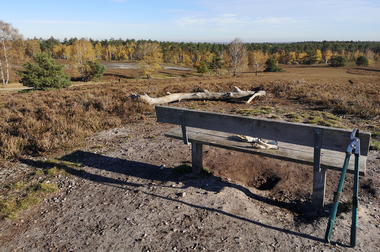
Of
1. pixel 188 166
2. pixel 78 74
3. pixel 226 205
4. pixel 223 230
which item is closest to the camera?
pixel 223 230

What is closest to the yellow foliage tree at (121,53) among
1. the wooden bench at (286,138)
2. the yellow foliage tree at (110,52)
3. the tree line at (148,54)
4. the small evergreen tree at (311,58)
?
the tree line at (148,54)

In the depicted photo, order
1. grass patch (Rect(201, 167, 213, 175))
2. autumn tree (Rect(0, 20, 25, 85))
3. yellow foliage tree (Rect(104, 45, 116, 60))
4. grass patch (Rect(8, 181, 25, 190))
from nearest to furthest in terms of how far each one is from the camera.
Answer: grass patch (Rect(8, 181, 25, 190))
grass patch (Rect(201, 167, 213, 175))
autumn tree (Rect(0, 20, 25, 85))
yellow foliage tree (Rect(104, 45, 116, 60))

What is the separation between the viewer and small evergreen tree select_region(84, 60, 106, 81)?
170 feet

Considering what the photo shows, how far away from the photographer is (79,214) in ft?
11.6

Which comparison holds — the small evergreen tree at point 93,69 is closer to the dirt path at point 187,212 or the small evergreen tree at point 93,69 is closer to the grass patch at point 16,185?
the dirt path at point 187,212

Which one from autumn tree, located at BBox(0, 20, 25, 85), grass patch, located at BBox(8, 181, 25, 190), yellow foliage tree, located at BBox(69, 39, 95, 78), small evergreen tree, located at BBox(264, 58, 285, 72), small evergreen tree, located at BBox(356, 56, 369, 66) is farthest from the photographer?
small evergreen tree, located at BBox(356, 56, 369, 66)

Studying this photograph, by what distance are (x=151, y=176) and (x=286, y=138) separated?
8.23 feet

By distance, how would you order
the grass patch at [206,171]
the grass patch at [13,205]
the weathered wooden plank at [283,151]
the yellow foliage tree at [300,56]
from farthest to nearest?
the yellow foliage tree at [300,56] < the grass patch at [206,171] < the grass patch at [13,205] < the weathered wooden plank at [283,151]

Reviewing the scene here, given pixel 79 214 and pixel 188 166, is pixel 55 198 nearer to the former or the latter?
pixel 79 214

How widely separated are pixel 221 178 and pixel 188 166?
70 centimetres

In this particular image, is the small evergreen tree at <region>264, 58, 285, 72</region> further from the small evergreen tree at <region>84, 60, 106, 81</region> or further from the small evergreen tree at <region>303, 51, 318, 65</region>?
the small evergreen tree at <region>84, 60, 106, 81</region>

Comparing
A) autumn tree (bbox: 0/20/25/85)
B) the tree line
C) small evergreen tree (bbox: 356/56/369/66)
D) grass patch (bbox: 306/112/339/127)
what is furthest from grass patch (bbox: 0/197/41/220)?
small evergreen tree (bbox: 356/56/369/66)

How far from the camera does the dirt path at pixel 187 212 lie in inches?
111

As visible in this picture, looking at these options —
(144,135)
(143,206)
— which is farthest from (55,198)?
(144,135)
